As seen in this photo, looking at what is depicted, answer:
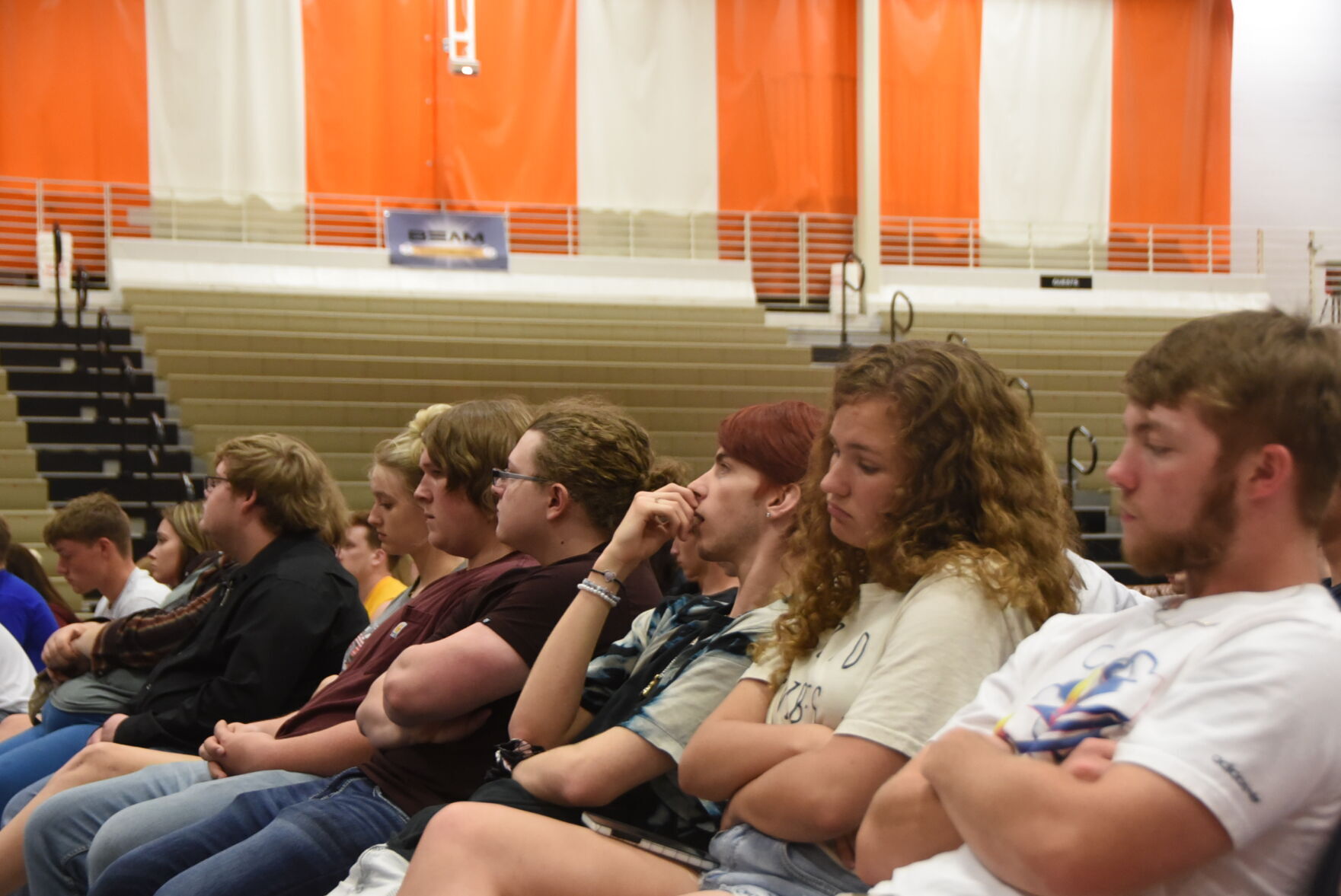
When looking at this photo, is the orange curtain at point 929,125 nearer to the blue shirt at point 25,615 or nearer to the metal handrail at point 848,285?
the metal handrail at point 848,285

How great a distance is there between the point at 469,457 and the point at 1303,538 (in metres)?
1.82

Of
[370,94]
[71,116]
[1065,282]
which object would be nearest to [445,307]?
[370,94]

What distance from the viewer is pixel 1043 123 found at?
1298 cm

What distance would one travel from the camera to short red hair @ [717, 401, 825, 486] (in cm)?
224

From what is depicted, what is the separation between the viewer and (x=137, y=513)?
7918 mm

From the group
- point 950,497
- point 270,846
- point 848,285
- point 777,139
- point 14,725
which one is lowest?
point 14,725

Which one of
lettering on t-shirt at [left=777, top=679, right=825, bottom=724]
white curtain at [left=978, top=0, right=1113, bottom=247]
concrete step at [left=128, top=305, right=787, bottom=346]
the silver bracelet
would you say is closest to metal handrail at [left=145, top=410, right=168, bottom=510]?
concrete step at [left=128, top=305, right=787, bottom=346]

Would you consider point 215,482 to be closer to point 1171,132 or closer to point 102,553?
point 102,553

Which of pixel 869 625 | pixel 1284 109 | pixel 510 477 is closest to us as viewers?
pixel 869 625

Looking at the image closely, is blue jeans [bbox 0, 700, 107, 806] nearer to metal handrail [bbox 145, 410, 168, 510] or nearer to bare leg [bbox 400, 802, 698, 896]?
bare leg [bbox 400, 802, 698, 896]

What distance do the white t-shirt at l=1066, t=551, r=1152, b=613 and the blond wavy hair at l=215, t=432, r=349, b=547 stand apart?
1.98 m

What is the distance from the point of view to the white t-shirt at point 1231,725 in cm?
123

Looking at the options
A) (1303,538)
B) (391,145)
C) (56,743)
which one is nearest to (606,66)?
(391,145)

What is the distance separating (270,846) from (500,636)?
1.73ft
